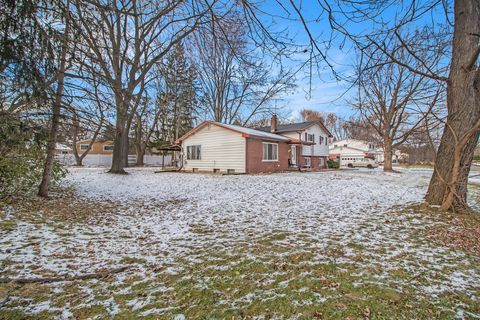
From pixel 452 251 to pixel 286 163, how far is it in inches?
646

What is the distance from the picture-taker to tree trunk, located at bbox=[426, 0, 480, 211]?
496 cm

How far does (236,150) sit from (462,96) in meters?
12.1

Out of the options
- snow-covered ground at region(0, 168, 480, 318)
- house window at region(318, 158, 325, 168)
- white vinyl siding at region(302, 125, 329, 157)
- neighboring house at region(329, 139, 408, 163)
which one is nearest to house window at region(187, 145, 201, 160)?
white vinyl siding at region(302, 125, 329, 157)

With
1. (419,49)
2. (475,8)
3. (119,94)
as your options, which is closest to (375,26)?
(419,49)

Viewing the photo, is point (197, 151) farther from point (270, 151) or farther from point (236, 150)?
point (270, 151)

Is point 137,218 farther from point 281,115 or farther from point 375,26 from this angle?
point 281,115

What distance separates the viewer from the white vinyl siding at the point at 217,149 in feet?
52.6

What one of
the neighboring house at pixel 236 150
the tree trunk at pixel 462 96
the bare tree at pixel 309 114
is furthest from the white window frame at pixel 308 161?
the bare tree at pixel 309 114

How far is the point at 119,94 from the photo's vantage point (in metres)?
4.25

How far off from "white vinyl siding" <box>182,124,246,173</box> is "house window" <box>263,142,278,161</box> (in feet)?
7.48

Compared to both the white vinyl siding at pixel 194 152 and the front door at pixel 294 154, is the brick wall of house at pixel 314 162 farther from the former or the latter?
the white vinyl siding at pixel 194 152

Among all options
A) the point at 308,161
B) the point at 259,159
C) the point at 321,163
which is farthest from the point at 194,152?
the point at 321,163

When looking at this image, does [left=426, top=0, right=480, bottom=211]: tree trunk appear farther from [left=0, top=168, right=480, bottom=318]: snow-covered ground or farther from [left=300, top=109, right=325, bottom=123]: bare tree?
[left=300, top=109, right=325, bottom=123]: bare tree

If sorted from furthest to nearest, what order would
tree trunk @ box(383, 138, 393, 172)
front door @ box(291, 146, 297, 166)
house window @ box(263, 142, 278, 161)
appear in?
1. front door @ box(291, 146, 297, 166)
2. tree trunk @ box(383, 138, 393, 172)
3. house window @ box(263, 142, 278, 161)
